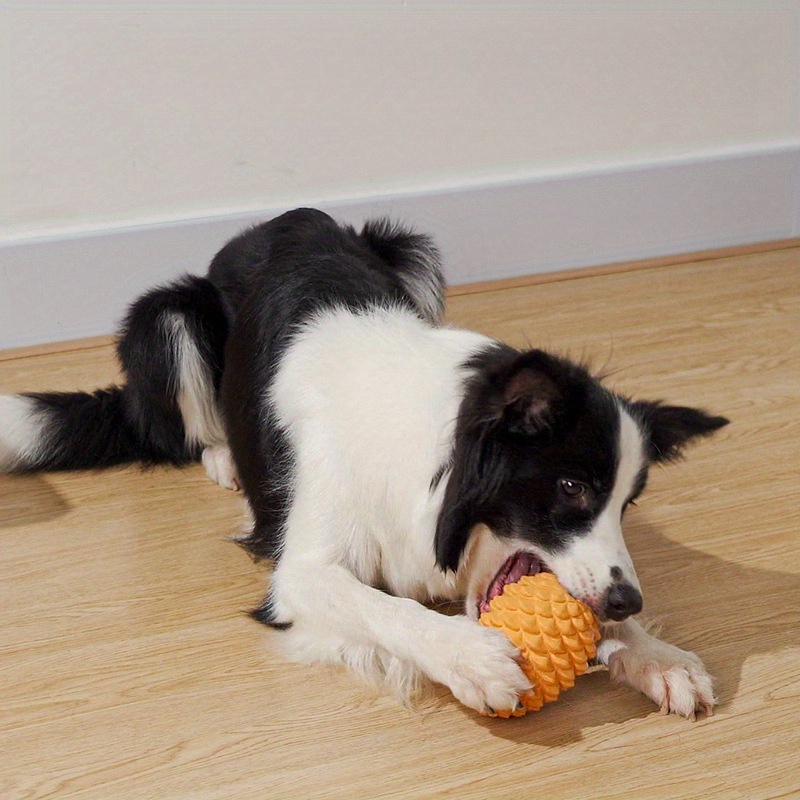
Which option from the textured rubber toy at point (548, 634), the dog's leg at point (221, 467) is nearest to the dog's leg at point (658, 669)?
the textured rubber toy at point (548, 634)

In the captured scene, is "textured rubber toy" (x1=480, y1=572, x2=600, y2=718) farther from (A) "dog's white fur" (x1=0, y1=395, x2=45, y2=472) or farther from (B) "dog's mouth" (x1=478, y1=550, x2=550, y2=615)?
(A) "dog's white fur" (x1=0, y1=395, x2=45, y2=472)

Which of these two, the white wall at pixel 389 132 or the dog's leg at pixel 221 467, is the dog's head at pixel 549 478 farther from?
the white wall at pixel 389 132

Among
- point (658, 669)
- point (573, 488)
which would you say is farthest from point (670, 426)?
point (658, 669)

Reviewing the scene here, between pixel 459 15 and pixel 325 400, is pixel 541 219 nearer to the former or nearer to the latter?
pixel 459 15

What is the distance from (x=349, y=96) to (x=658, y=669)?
7.48 ft

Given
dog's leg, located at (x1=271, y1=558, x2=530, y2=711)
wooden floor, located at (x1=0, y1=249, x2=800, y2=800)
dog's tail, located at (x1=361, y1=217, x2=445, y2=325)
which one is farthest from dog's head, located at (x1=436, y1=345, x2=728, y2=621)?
dog's tail, located at (x1=361, y1=217, x2=445, y2=325)

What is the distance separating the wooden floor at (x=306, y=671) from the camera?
1449mm

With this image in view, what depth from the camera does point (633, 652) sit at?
1.61 meters

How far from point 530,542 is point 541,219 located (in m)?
2.25

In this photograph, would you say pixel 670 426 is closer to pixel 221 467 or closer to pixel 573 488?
pixel 573 488

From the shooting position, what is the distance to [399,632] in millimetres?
1576

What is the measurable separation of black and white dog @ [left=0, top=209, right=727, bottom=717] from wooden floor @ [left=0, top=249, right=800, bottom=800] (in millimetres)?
71

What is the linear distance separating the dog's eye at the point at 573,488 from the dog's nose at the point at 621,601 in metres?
0.13

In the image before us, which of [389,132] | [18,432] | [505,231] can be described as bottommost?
[505,231]
